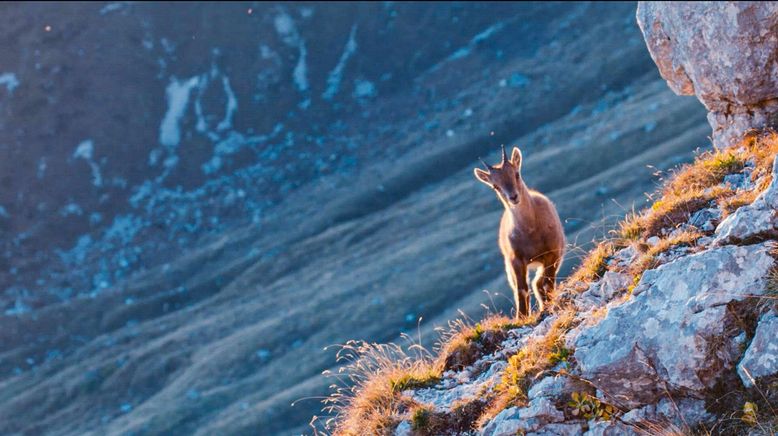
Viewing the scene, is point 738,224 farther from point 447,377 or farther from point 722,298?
point 447,377

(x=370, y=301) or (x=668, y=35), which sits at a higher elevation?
(x=668, y=35)

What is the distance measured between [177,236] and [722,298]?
99027 mm

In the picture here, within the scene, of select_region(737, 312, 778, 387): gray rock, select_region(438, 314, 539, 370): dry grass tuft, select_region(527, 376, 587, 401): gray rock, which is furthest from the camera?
select_region(438, 314, 539, 370): dry grass tuft

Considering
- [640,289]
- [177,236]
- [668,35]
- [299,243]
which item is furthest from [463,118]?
[640,289]

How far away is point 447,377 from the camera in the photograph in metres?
11.3

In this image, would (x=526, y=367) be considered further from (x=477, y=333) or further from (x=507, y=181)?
(x=507, y=181)

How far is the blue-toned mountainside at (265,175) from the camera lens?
7212cm

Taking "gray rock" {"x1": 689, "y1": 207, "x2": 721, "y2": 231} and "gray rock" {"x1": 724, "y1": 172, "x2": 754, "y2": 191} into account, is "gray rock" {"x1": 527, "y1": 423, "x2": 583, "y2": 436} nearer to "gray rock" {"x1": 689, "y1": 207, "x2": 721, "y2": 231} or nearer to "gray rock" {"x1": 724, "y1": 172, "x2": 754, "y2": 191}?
"gray rock" {"x1": 689, "y1": 207, "x2": 721, "y2": 231}

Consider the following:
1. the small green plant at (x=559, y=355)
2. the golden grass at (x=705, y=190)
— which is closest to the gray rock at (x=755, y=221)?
the golden grass at (x=705, y=190)

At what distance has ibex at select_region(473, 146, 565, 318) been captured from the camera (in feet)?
47.9

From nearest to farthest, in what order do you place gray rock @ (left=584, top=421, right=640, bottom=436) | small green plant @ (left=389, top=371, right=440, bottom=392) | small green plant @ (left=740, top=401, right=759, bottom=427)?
small green plant @ (left=740, top=401, right=759, bottom=427), gray rock @ (left=584, top=421, right=640, bottom=436), small green plant @ (left=389, top=371, right=440, bottom=392)

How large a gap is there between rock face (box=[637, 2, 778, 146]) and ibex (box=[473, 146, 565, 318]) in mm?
3123

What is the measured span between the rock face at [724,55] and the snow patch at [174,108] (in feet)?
343

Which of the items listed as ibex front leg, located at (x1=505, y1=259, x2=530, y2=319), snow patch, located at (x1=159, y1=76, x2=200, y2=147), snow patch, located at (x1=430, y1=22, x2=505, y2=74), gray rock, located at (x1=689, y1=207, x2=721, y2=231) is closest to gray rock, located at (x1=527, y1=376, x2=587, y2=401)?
gray rock, located at (x1=689, y1=207, x2=721, y2=231)
